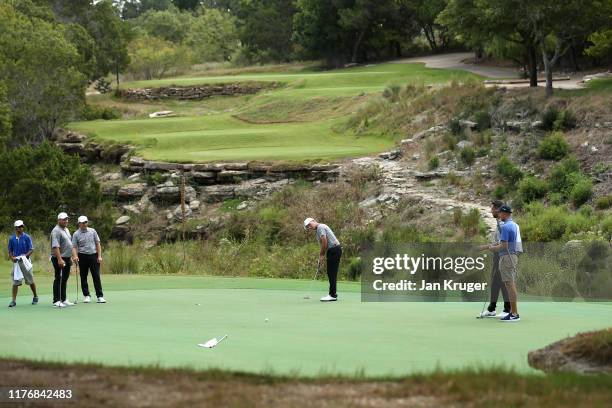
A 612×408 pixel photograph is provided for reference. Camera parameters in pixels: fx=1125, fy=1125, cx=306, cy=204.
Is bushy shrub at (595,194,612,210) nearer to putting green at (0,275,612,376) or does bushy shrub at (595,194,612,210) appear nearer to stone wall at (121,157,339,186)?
stone wall at (121,157,339,186)

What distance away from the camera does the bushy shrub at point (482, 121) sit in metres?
47.7

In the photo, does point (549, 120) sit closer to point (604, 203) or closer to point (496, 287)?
point (604, 203)

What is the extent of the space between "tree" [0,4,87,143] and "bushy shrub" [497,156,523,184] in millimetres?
29242

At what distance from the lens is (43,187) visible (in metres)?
47.1

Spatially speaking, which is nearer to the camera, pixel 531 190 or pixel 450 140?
pixel 531 190

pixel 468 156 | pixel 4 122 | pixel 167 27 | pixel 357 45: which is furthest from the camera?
pixel 167 27

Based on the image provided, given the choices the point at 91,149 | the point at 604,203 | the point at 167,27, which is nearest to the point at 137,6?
the point at 167,27

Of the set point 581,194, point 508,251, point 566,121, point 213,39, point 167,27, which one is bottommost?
point 581,194

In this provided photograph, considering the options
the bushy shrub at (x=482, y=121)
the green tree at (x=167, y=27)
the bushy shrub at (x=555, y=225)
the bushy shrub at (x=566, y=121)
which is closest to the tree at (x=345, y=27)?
the bushy shrub at (x=482, y=121)

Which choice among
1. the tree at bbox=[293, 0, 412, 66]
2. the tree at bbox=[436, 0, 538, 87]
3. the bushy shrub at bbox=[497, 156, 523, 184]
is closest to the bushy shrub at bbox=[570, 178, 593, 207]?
the bushy shrub at bbox=[497, 156, 523, 184]

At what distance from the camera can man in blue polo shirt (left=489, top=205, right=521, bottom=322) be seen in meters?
19.0

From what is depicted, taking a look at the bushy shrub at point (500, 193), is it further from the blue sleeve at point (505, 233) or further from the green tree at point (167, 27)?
the green tree at point (167, 27)

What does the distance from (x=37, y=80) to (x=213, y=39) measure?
195ft

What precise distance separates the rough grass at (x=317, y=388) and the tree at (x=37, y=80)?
51.7 meters
